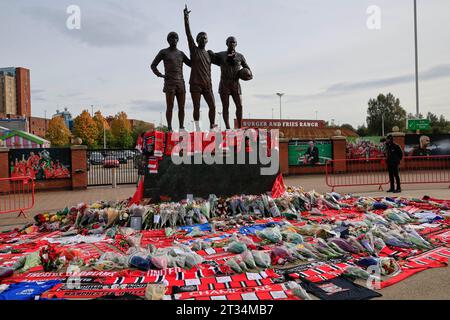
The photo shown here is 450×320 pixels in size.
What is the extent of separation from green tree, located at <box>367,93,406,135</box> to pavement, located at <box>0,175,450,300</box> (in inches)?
1764

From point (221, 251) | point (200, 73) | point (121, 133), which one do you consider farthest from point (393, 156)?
point (121, 133)

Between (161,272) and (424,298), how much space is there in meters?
2.87

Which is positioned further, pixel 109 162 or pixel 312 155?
pixel 109 162

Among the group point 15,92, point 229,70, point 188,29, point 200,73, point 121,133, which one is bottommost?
point 200,73

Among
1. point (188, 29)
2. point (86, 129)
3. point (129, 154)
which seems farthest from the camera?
point (86, 129)

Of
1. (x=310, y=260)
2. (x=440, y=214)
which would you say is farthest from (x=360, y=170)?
(x=310, y=260)

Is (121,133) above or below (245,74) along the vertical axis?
above

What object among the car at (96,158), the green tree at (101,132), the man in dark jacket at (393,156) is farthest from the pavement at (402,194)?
the green tree at (101,132)

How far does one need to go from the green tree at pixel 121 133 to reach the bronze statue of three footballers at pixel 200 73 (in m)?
56.0

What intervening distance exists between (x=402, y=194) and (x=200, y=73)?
734cm

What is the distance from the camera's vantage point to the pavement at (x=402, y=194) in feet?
11.1

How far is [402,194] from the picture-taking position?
10344 mm

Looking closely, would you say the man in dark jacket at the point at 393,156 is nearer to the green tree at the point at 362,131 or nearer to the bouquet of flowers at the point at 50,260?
the bouquet of flowers at the point at 50,260

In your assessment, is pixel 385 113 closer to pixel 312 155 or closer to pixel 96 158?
pixel 312 155
